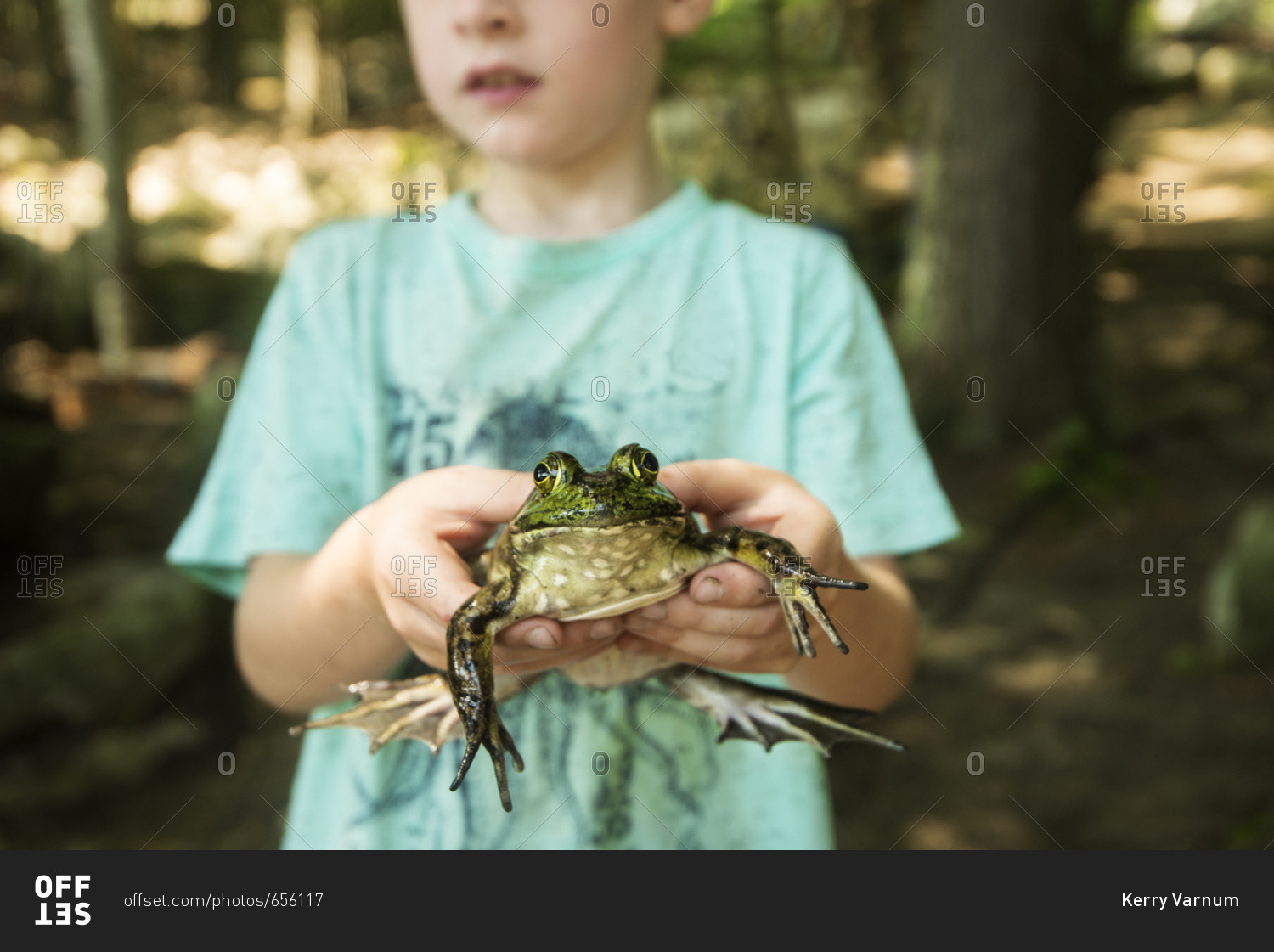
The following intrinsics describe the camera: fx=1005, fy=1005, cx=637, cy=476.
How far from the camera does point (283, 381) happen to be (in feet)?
3.99

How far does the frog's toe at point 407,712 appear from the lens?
3.82 ft

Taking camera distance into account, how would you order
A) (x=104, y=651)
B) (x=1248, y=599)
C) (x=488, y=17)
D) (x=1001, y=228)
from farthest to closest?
(x=1001, y=228) → (x=1248, y=599) → (x=104, y=651) → (x=488, y=17)

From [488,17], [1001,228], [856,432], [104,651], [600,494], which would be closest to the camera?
[600,494]

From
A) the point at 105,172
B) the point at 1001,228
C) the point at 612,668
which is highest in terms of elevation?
the point at 105,172

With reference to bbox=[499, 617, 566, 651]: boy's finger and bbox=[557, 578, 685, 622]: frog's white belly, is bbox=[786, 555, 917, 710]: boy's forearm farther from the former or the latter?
bbox=[499, 617, 566, 651]: boy's finger

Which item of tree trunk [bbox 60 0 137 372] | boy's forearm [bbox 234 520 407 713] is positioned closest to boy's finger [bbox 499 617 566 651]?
boy's forearm [bbox 234 520 407 713]

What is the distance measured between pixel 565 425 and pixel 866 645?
0.44 meters

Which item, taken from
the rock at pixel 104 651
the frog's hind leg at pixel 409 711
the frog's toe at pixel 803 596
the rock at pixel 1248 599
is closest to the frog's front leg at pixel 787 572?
the frog's toe at pixel 803 596

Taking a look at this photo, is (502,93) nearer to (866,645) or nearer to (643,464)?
(643,464)

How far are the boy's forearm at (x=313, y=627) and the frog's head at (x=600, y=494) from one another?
26 cm

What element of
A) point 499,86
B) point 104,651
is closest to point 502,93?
point 499,86

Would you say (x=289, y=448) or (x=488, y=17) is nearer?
(x=488, y=17)

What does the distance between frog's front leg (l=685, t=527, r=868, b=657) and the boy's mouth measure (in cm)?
54

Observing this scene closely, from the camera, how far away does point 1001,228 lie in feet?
11.0
